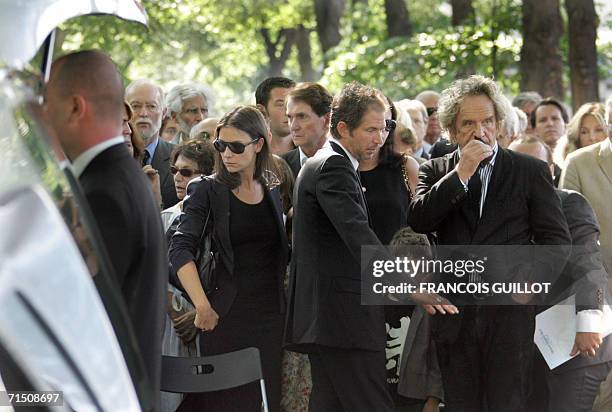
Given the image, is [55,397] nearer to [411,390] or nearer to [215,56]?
[411,390]

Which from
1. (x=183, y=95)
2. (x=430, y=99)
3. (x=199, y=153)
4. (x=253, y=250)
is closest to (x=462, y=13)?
(x=430, y=99)

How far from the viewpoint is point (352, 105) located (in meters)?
6.04

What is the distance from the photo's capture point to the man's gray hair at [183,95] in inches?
377

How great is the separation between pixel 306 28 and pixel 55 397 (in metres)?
31.7

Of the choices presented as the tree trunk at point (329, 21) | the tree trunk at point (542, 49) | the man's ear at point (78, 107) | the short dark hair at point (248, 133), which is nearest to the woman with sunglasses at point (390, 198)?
the short dark hair at point (248, 133)

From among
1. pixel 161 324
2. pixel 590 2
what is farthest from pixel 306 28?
pixel 161 324

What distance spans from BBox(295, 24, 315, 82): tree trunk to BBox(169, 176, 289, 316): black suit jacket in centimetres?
2496

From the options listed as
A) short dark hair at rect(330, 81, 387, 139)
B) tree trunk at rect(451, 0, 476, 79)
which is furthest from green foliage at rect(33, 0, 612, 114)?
short dark hair at rect(330, 81, 387, 139)

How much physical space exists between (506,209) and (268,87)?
2.99 metres

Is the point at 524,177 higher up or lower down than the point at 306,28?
higher up

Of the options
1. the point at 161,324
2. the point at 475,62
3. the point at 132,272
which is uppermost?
the point at 132,272

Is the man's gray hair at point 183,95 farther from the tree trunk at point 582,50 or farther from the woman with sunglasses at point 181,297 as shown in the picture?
the tree trunk at point 582,50

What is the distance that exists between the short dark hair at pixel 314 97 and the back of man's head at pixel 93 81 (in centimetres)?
445

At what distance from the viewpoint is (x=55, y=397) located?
1971mm
